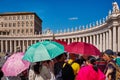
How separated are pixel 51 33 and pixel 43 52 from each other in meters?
97.3

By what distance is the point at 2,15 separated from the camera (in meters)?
123

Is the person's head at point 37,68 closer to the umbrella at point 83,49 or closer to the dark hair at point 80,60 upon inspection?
the dark hair at point 80,60

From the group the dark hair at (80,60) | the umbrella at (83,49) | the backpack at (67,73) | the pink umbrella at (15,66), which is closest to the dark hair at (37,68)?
the backpack at (67,73)

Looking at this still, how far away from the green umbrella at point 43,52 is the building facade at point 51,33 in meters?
50.9

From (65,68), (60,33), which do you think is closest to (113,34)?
(60,33)

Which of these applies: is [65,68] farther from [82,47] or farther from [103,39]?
[103,39]

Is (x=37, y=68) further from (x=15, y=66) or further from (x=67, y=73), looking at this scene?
(x=15, y=66)

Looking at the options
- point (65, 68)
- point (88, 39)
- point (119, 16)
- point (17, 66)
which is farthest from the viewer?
point (88, 39)

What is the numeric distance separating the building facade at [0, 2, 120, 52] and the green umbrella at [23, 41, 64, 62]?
50891 millimetres

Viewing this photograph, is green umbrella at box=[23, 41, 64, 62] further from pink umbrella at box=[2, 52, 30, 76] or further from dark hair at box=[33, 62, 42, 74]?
pink umbrella at box=[2, 52, 30, 76]

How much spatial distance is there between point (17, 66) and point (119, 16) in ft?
165

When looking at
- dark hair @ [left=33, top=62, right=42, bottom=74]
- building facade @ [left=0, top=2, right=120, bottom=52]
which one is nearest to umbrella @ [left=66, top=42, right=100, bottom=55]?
dark hair @ [left=33, top=62, right=42, bottom=74]

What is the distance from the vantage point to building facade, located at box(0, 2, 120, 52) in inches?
2436

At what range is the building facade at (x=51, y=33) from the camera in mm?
61862
